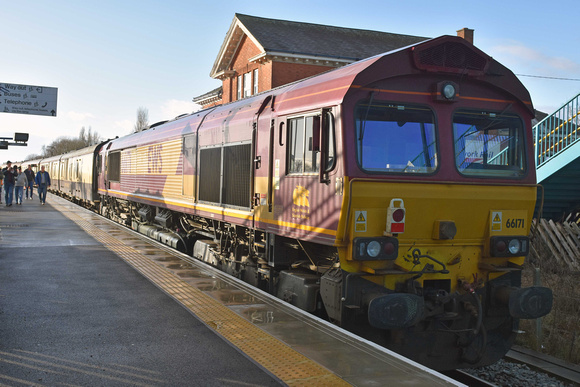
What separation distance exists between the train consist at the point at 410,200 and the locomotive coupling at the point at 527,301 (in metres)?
0.02

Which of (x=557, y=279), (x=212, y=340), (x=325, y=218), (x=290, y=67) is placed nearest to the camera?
(x=212, y=340)

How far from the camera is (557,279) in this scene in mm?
12695

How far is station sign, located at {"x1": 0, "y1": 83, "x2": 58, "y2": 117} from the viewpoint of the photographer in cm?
2705

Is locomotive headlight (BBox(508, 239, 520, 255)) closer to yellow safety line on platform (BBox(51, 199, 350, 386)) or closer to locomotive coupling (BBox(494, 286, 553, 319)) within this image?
locomotive coupling (BBox(494, 286, 553, 319))

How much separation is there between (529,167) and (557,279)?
22.2 ft

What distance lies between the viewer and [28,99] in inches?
1091

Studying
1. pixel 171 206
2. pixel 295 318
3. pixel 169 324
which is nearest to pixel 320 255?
pixel 295 318

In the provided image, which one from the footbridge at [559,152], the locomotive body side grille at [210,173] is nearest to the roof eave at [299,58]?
the footbridge at [559,152]

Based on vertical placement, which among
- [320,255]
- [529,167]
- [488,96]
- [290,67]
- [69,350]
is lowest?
[69,350]

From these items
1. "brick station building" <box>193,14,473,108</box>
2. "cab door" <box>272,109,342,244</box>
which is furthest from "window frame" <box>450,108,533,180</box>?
"brick station building" <box>193,14,473,108</box>

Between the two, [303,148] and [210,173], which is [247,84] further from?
[303,148]

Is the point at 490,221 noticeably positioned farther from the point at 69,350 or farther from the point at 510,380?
the point at 69,350

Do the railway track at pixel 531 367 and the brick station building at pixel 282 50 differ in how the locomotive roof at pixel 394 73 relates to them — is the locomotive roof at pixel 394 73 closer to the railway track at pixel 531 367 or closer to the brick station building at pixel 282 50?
the railway track at pixel 531 367

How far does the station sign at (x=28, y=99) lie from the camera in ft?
88.7
